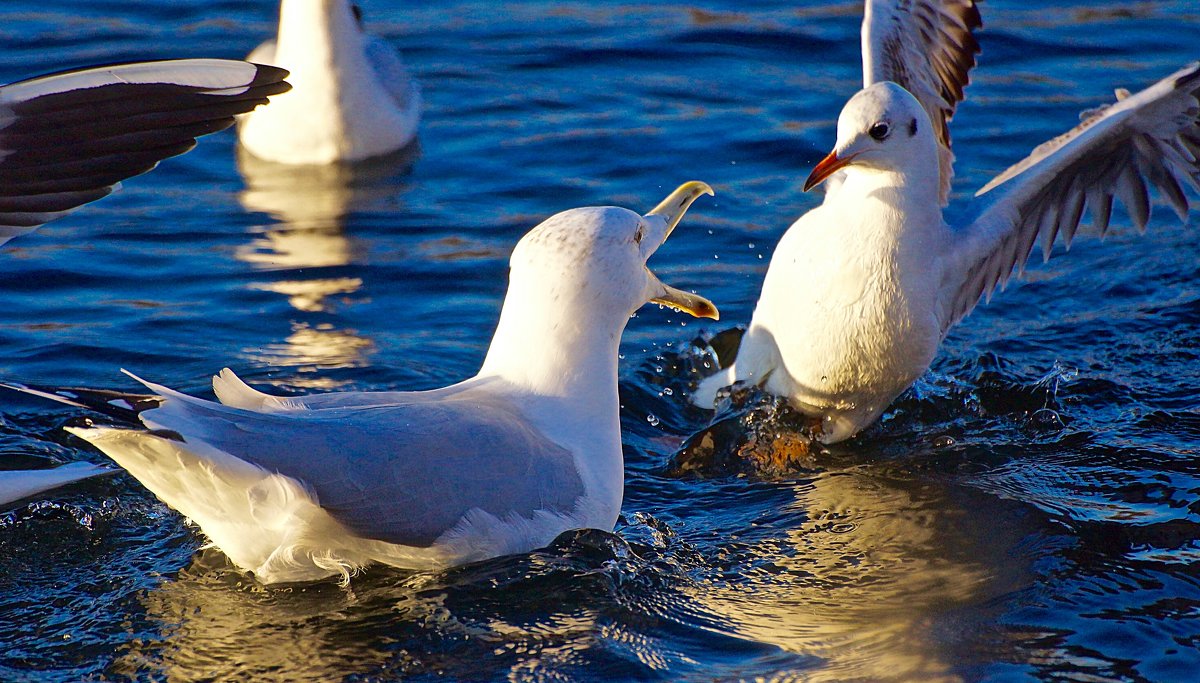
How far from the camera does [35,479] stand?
5254 mm

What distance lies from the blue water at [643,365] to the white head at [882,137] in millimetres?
1188

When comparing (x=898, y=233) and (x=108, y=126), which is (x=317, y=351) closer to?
(x=108, y=126)

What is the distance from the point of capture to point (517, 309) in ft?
17.5

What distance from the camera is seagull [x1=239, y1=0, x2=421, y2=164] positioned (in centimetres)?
920

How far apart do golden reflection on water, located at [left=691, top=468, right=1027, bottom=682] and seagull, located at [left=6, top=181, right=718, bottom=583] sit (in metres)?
0.62

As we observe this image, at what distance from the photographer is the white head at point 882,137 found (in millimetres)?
5859

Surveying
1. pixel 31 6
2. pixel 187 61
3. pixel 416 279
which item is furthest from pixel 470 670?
pixel 31 6

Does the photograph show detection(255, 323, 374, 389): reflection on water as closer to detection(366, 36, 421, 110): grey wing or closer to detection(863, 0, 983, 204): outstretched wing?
detection(863, 0, 983, 204): outstretched wing

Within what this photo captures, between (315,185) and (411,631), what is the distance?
488cm

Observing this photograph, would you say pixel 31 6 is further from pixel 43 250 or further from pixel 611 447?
pixel 611 447

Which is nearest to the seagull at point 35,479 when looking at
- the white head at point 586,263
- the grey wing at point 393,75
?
the white head at point 586,263

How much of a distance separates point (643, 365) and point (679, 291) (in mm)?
1483

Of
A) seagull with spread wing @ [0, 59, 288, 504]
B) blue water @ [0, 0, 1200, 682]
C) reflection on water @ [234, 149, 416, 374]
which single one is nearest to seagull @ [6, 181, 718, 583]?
blue water @ [0, 0, 1200, 682]

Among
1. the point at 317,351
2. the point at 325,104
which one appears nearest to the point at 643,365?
the point at 317,351
